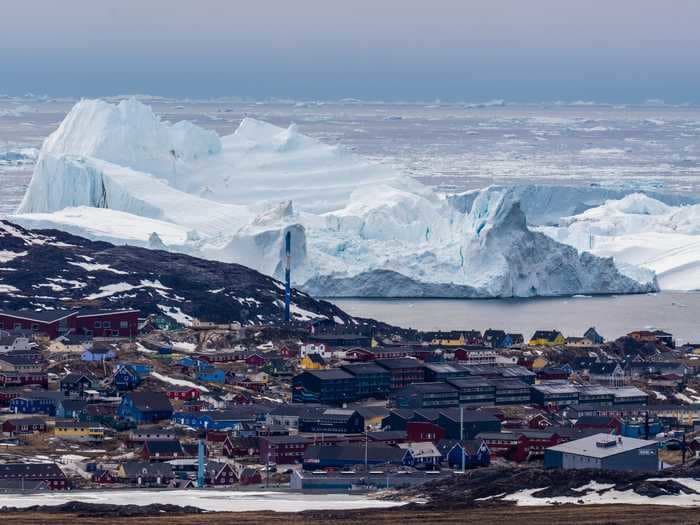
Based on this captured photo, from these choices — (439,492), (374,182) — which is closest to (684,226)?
(374,182)

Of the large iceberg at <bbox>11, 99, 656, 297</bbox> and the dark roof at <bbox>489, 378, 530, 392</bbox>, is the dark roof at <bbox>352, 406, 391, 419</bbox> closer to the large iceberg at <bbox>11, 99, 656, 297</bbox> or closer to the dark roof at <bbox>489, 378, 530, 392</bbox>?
the dark roof at <bbox>489, 378, 530, 392</bbox>

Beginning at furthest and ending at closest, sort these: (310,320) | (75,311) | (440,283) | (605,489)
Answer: (440,283), (310,320), (75,311), (605,489)

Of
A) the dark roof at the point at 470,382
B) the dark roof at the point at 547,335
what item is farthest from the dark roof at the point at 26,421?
the dark roof at the point at 547,335

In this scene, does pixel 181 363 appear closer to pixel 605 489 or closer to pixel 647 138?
pixel 605 489

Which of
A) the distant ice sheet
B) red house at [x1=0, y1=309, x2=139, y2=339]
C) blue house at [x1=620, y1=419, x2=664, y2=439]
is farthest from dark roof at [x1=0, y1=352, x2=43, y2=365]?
blue house at [x1=620, y1=419, x2=664, y2=439]

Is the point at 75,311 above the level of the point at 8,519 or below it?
above

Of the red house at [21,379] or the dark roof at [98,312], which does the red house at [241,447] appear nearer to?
the red house at [21,379]
